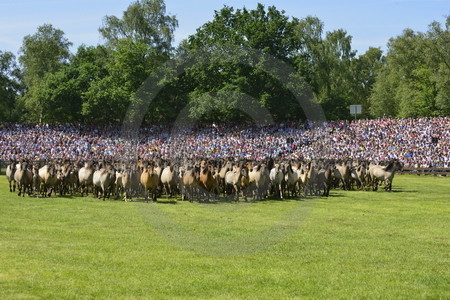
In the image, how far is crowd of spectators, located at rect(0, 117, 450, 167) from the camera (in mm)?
57625

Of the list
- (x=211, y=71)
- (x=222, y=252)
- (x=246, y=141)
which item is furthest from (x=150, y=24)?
(x=222, y=252)

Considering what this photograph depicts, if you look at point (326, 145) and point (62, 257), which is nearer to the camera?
point (62, 257)

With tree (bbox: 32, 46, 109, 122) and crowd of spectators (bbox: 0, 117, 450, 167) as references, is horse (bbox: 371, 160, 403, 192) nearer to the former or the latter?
crowd of spectators (bbox: 0, 117, 450, 167)

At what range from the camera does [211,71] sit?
7994cm

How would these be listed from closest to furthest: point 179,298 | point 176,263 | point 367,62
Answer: point 179,298 → point 176,263 → point 367,62

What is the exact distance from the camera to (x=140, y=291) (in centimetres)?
1043

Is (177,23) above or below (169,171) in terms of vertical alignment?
above

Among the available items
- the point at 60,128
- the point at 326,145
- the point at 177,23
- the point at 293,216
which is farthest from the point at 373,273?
the point at 177,23

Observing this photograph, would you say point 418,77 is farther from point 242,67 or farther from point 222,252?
point 222,252

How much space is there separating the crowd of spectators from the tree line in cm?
524

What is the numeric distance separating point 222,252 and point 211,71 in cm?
6723

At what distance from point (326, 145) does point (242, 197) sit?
35785 millimetres

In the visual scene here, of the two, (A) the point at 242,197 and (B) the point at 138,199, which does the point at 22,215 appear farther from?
(A) the point at 242,197

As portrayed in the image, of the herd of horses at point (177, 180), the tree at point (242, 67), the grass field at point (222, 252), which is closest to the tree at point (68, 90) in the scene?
the tree at point (242, 67)
